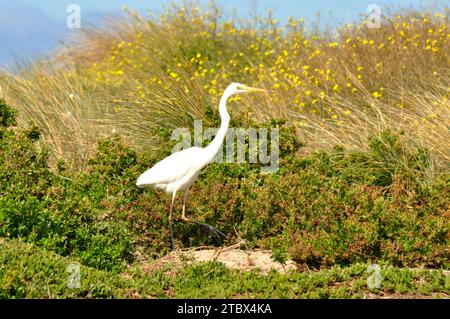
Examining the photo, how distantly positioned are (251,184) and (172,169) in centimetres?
128

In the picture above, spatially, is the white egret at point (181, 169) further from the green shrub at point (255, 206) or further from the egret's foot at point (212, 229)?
the green shrub at point (255, 206)

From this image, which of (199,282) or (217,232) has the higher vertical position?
(217,232)

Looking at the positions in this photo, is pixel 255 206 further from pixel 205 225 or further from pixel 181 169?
pixel 181 169

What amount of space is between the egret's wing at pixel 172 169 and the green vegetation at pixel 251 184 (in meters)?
0.49

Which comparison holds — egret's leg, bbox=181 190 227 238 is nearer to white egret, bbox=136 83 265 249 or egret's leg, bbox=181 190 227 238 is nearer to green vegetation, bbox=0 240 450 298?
white egret, bbox=136 83 265 249

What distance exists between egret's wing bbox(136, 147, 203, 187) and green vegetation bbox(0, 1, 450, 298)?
1.61ft

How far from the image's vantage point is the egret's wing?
6.94 meters

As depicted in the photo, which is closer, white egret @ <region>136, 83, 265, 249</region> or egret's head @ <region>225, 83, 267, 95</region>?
white egret @ <region>136, 83, 265, 249</region>

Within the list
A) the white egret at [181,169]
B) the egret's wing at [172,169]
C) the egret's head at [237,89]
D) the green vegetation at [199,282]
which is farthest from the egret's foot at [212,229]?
the egret's head at [237,89]

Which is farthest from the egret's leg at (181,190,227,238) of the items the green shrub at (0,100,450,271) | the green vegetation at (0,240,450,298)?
the green vegetation at (0,240,450,298)

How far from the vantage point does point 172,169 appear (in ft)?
22.8

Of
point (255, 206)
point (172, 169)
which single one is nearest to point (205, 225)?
point (255, 206)

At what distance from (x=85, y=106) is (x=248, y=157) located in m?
2.90

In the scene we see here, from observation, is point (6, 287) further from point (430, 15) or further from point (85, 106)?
point (430, 15)
